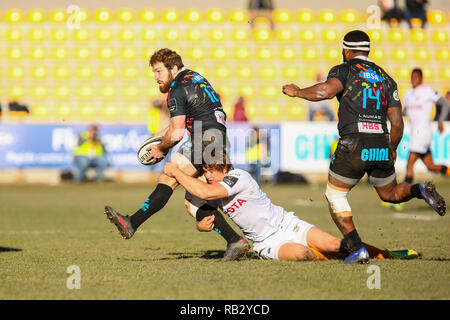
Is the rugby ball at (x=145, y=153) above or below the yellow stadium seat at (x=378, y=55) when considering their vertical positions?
below

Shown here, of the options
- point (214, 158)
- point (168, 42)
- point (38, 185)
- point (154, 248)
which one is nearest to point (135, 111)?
point (168, 42)

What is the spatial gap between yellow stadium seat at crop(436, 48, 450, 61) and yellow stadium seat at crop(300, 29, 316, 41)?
4.13 m

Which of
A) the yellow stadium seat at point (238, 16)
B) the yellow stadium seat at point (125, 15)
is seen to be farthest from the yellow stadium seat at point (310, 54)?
the yellow stadium seat at point (125, 15)

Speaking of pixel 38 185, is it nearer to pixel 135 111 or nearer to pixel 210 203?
pixel 135 111

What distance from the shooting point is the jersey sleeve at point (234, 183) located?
6.97m

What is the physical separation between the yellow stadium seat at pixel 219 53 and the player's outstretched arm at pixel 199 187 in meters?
17.7

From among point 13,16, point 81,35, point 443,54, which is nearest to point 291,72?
point 443,54

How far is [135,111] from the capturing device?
23.3 m

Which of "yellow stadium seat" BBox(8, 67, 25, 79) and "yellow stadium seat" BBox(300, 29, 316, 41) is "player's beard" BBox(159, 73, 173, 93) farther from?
"yellow stadium seat" BBox(300, 29, 316, 41)

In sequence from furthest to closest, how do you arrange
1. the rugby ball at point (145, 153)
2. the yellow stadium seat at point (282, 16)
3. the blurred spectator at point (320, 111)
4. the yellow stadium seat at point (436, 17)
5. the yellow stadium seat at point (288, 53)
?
the yellow stadium seat at point (436, 17) < the yellow stadium seat at point (282, 16) < the yellow stadium seat at point (288, 53) < the blurred spectator at point (320, 111) < the rugby ball at point (145, 153)

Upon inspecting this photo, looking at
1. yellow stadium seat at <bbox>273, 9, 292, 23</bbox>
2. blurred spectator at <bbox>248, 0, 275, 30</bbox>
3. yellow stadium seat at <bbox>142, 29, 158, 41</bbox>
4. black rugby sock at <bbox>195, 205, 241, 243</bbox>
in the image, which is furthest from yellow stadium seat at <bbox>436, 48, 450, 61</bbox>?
black rugby sock at <bbox>195, 205, 241, 243</bbox>

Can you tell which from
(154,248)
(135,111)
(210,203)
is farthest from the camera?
(135,111)

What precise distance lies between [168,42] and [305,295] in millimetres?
19587

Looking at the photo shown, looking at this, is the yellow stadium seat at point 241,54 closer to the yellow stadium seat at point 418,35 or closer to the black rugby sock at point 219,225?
the yellow stadium seat at point 418,35
